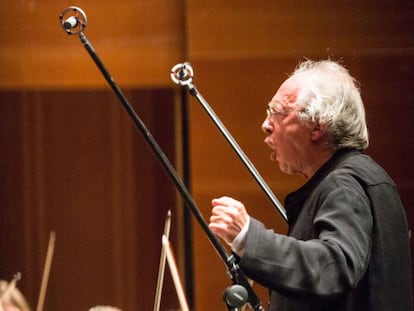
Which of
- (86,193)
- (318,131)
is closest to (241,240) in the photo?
(318,131)

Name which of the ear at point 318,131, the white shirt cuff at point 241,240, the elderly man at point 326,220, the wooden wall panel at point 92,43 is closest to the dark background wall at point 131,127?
the wooden wall panel at point 92,43

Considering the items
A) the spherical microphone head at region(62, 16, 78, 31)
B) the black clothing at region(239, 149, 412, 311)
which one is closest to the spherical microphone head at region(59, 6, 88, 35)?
the spherical microphone head at region(62, 16, 78, 31)

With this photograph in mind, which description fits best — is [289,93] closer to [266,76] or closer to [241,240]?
[241,240]

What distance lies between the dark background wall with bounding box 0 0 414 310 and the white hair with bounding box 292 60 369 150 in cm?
177

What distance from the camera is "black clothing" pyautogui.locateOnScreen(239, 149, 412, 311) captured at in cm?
157

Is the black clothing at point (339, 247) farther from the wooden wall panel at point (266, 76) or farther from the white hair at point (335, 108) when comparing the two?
the wooden wall panel at point (266, 76)

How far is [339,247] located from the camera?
158cm

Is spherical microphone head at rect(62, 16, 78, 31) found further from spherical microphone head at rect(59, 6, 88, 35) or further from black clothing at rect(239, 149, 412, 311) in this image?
black clothing at rect(239, 149, 412, 311)

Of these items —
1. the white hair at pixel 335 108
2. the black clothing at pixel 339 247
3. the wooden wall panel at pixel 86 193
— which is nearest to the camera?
the black clothing at pixel 339 247

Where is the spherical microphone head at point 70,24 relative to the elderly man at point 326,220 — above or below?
above

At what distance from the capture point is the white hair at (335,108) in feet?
6.00

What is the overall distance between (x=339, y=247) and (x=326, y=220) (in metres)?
0.07

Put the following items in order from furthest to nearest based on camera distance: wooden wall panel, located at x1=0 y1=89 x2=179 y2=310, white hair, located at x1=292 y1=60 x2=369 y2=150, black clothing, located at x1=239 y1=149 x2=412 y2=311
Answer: wooden wall panel, located at x1=0 y1=89 x2=179 y2=310
white hair, located at x1=292 y1=60 x2=369 y2=150
black clothing, located at x1=239 y1=149 x2=412 y2=311

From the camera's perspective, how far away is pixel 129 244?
3631 mm
